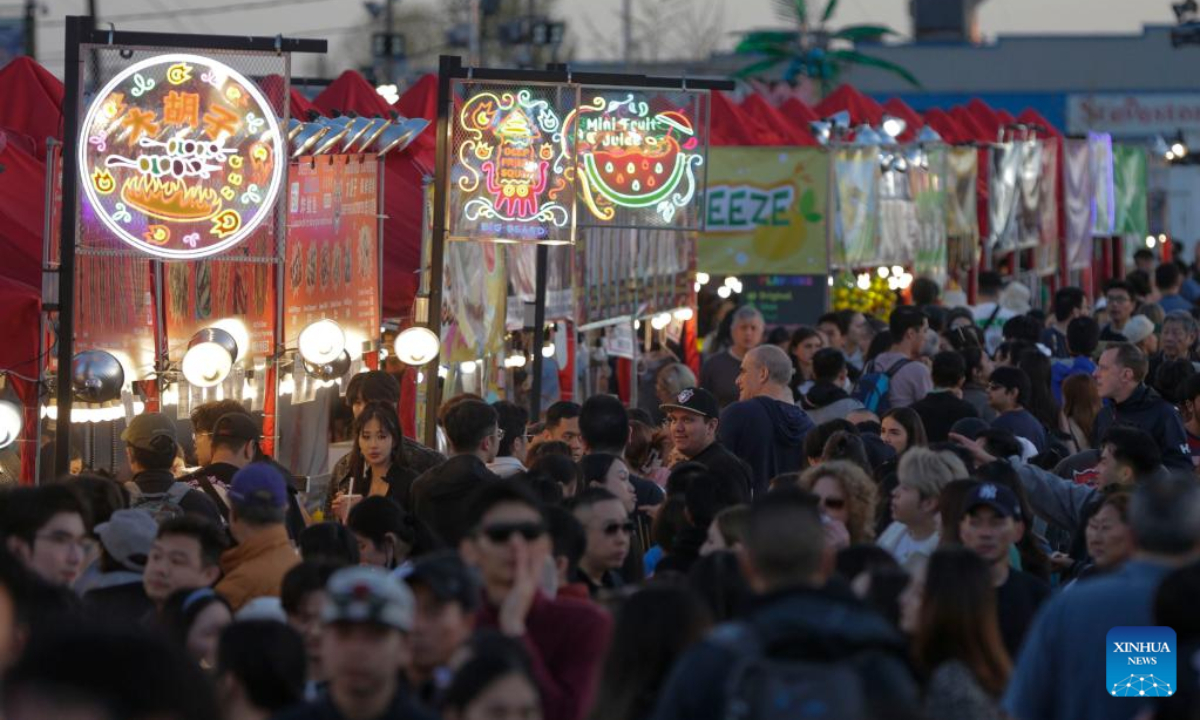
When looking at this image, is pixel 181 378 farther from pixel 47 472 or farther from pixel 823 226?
pixel 823 226

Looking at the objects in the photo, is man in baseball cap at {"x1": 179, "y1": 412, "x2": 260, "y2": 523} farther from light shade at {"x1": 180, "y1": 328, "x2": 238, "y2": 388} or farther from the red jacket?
the red jacket

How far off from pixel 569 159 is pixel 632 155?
0.54 metres

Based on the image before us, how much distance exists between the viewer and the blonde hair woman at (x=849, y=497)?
7.66m

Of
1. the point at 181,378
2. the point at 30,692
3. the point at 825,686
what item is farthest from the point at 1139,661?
the point at 181,378

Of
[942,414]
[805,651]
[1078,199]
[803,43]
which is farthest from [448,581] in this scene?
[803,43]

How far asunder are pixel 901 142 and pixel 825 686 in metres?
20.0

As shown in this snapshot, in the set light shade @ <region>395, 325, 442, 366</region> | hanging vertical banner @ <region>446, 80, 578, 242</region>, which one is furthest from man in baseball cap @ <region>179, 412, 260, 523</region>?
hanging vertical banner @ <region>446, 80, 578, 242</region>

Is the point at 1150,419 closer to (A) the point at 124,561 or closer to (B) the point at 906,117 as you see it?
(A) the point at 124,561

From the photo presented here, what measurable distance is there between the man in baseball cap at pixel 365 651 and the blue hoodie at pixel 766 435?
19.9ft

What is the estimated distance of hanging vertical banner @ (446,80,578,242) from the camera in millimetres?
12242

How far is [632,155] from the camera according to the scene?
42.4ft

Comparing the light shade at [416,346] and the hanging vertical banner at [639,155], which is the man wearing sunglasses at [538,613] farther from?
Result: the hanging vertical banner at [639,155]

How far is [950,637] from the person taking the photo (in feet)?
17.3

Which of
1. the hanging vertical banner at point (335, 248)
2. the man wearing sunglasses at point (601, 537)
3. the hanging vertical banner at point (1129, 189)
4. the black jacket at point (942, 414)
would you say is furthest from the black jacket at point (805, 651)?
the hanging vertical banner at point (1129, 189)
